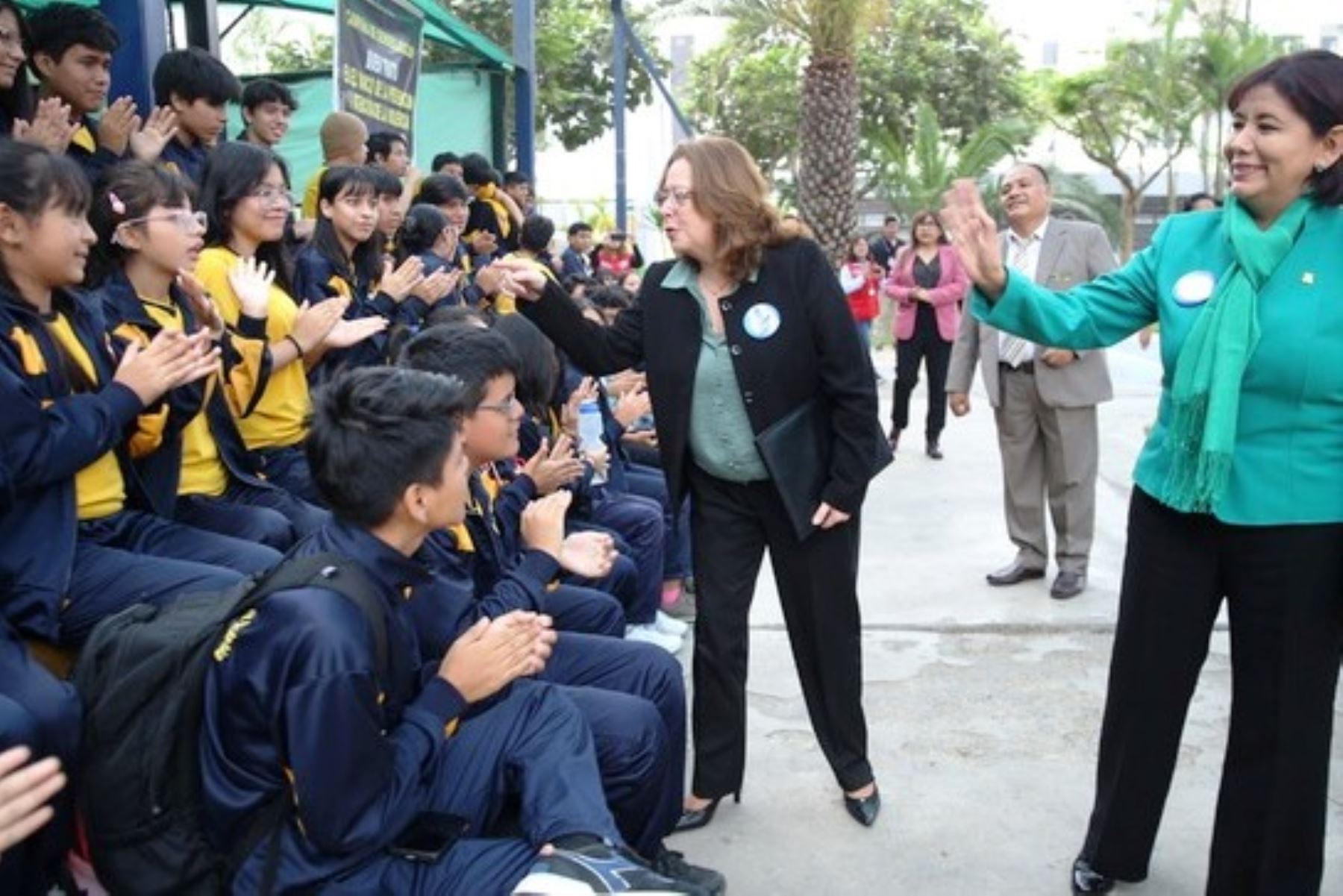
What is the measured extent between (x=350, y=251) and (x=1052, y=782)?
2938 mm

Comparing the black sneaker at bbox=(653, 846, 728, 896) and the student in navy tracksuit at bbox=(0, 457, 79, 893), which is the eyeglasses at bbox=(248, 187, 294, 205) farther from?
the black sneaker at bbox=(653, 846, 728, 896)

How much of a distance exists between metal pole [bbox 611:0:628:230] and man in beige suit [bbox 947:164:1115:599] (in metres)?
8.54

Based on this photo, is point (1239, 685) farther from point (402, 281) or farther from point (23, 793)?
point (402, 281)

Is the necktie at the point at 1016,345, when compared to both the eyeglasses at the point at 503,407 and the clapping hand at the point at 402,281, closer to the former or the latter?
the clapping hand at the point at 402,281

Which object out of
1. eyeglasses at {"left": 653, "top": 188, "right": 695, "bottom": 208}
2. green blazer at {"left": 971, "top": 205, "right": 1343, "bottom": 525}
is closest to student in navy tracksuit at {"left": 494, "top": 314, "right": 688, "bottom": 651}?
eyeglasses at {"left": 653, "top": 188, "right": 695, "bottom": 208}

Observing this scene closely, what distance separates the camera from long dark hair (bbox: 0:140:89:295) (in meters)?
2.55

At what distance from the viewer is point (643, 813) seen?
8.30 ft

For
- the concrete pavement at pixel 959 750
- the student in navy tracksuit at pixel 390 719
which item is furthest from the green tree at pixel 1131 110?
the student in navy tracksuit at pixel 390 719

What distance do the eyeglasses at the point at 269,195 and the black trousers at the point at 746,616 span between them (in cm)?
163

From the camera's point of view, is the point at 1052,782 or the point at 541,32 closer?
the point at 1052,782

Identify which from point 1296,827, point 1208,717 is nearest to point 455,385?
point 1296,827

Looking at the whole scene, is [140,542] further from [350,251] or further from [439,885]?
[350,251]

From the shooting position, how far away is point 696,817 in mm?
3156

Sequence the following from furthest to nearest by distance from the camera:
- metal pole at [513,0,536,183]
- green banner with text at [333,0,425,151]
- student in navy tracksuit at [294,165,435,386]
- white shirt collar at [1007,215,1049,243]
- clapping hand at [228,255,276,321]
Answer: metal pole at [513,0,536,183]
green banner with text at [333,0,425,151]
white shirt collar at [1007,215,1049,243]
student in navy tracksuit at [294,165,435,386]
clapping hand at [228,255,276,321]
